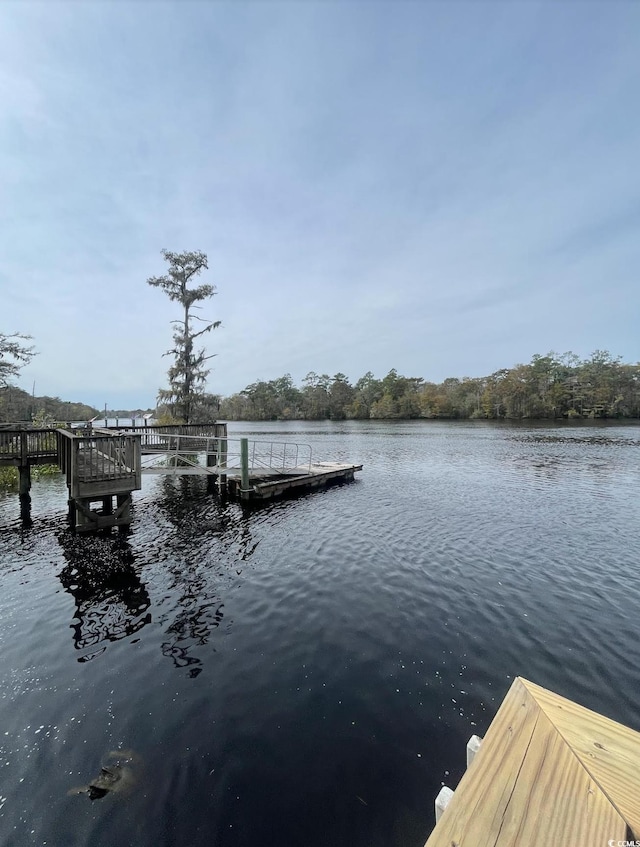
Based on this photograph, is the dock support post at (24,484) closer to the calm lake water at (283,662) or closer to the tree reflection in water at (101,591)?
the calm lake water at (283,662)

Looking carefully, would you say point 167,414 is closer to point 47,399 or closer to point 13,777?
point 13,777

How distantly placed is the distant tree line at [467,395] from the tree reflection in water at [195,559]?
3341 inches

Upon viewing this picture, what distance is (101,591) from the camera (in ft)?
22.8

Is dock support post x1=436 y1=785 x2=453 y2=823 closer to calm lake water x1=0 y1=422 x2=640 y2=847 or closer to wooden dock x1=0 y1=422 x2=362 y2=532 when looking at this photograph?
calm lake water x1=0 y1=422 x2=640 y2=847

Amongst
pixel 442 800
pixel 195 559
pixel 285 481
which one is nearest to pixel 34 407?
pixel 285 481

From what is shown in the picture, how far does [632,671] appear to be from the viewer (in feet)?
15.6

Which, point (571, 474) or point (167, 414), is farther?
point (167, 414)

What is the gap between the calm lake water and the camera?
3176 mm

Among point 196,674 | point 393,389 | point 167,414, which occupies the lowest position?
point 196,674

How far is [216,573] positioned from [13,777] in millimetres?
4464

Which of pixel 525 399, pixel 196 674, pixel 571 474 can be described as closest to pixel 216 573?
pixel 196 674

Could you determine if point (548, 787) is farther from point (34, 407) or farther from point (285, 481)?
point (34, 407)

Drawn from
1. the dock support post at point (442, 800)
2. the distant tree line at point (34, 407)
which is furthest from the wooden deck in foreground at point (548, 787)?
the distant tree line at point (34, 407)

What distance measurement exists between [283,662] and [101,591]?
13.0 ft
